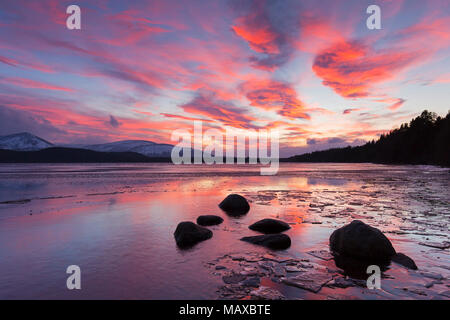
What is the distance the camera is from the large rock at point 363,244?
8.14m

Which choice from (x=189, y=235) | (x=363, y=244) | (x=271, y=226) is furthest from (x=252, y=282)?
(x=271, y=226)

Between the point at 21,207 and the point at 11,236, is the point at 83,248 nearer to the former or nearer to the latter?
the point at 11,236

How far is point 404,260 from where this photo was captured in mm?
7609

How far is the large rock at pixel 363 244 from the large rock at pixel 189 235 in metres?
5.09

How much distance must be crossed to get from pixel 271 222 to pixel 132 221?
25.0 ft

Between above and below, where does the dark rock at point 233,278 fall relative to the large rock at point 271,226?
below

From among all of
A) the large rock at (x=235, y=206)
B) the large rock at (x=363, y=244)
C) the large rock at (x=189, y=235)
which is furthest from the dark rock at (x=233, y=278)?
the large rock at (x=235, y=206)

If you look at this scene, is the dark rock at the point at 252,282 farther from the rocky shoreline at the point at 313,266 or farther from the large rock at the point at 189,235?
the large rock at the point at 189,235

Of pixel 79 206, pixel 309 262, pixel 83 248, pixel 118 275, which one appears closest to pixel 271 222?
pixel 309 262

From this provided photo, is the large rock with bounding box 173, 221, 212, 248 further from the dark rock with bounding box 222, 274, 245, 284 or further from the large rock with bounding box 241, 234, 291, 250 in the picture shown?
the dark rock with bounding box 222, 274, 245, 284

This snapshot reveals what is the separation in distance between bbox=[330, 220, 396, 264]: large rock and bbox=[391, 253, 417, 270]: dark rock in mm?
198

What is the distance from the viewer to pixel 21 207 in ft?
59.1

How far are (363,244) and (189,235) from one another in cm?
640

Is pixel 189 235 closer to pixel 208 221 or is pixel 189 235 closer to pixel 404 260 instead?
pixel 208 221
